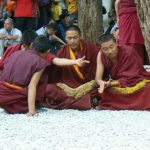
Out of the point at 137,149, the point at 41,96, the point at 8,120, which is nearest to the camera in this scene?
the point at 137,149

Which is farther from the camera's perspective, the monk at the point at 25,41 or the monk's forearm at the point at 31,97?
the monk at the point at 25,41

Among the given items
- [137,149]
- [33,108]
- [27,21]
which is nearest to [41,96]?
[33,108]

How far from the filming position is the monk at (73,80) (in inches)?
235

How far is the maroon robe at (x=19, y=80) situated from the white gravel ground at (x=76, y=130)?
0.54 feet

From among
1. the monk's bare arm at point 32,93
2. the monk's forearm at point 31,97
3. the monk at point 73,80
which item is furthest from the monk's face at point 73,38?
the monk's forearm at point 31,97

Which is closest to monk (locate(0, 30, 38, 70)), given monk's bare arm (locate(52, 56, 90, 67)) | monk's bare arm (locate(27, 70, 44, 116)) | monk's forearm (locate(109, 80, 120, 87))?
monk's bare arm (locate(52, 56, 90, 67))

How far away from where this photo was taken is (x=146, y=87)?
5820 millimetres

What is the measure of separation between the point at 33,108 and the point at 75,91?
71cm

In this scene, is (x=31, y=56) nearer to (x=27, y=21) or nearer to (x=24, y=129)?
(x=24, y=129)

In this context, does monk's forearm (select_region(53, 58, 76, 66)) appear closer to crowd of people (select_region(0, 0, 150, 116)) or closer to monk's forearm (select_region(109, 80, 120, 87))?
crowd of people (select_region(0, 0, 150, 116))

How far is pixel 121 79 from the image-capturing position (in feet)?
19.5

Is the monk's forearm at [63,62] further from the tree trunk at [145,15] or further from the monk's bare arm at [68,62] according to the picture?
the tree trunk at [145,15]

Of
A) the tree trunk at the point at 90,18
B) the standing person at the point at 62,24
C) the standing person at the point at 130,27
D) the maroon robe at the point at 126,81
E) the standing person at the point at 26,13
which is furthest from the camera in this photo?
the standing person at the point at 62,24

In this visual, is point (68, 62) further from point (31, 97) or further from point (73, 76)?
point (31, 97)
